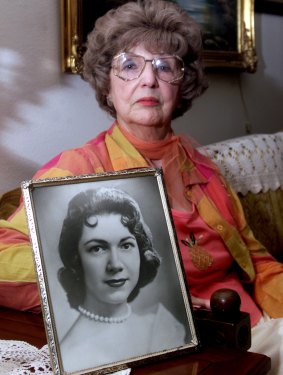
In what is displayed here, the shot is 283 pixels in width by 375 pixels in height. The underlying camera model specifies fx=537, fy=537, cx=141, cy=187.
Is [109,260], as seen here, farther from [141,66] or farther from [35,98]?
[35,98]

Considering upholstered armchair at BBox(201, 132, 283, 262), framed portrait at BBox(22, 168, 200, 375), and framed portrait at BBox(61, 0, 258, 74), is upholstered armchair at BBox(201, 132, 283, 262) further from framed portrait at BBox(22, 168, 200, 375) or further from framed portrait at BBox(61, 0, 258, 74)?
framed portrait at BBox(22, 168, 200, 375)

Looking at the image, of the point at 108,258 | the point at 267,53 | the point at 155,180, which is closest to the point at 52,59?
the point at 155,180

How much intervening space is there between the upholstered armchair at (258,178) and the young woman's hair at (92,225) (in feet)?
3.85

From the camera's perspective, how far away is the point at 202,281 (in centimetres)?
138

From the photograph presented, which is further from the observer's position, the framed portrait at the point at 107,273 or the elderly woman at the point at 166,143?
the elderly woman at the point at 166,143

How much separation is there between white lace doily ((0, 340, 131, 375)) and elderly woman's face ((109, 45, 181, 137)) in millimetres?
674

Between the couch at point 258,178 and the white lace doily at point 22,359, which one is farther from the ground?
the couch at point 258,178

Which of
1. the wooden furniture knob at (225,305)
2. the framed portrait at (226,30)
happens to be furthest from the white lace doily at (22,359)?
the framed portrait at (226,30)

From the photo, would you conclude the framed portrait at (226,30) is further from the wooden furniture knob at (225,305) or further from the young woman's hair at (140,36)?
the wooden furniture knob at (225,305)

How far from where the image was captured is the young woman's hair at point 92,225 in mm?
786

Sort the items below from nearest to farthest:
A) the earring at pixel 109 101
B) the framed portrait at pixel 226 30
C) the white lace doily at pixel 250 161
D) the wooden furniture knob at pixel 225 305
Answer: the wooden furniture knob at pixel 225 305 → the earring at pixel 109 101 → the white lace doily at pixel 250 161 → the framed portrait at pixel 226 30

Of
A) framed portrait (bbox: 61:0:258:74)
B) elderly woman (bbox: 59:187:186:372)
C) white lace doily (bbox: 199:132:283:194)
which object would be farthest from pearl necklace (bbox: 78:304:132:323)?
framed portrait (bbox: 61:0:258:74)

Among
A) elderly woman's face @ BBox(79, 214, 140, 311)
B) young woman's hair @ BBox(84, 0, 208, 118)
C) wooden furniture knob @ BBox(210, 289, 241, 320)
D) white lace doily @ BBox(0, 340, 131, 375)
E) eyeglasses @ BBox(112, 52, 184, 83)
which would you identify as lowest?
white lace doily @ BBox(0, 340, 131, 375)

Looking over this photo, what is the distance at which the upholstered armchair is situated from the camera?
2.07m
